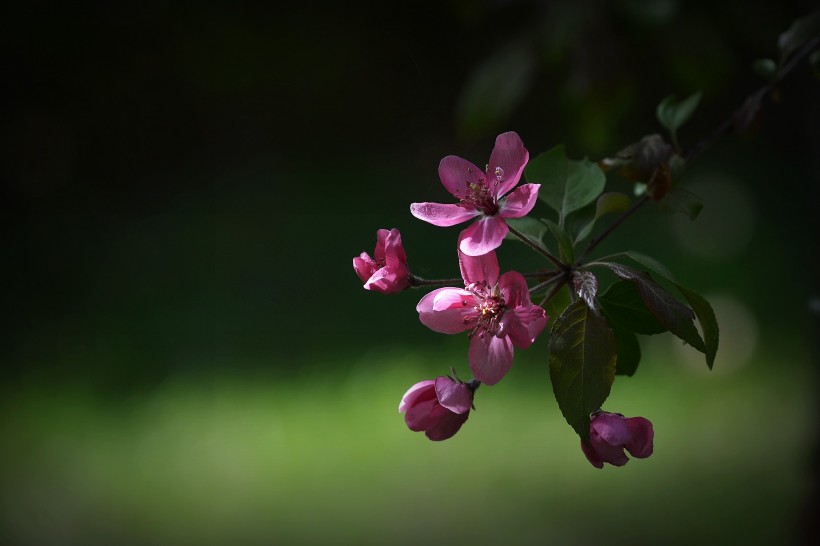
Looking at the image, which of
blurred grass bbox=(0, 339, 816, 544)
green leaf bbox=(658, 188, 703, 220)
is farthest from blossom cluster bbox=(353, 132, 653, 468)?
blurred grass bbox=(0, 339, 816, 544)

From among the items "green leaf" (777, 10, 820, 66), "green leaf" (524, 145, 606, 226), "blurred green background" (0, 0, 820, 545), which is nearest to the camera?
"green leaf" (524, 145, 606, 226)

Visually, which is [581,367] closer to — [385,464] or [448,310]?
[448,310]

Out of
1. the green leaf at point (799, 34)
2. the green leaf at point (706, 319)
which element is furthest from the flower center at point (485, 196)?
the green leaf at point (799, 34)

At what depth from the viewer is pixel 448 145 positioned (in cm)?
207

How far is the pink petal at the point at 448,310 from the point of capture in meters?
0.45

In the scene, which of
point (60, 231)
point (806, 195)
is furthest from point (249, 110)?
point (806, 195)

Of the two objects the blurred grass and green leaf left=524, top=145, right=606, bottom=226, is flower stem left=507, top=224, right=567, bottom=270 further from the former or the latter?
the blurred grass

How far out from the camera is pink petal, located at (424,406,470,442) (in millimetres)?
459

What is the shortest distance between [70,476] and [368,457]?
0.56m

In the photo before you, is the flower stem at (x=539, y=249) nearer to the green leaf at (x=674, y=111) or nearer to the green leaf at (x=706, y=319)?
the green leaf at (x=706, y=319)

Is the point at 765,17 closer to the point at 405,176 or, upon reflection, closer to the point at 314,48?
the point at 405,176

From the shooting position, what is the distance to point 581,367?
42cm

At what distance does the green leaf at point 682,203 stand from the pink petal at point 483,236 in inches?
5.1

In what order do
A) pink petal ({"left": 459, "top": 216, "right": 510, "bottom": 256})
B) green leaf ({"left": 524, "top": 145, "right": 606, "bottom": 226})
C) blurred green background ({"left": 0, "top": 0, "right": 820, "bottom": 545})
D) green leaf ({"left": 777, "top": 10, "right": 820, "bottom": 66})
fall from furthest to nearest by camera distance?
blurred green background ({"left": 0, "top": 0, "right": 820, "bottom": 545})
green leaf ({"left": 777, "top": 10, "right": 820, "bottom": 66})
green leaf ({"left": 524, "top": 145, "right": 606, "bottom": 226})
pink petal ({"left": 459, "top": 216, "right": 510, "bottom": 256})
